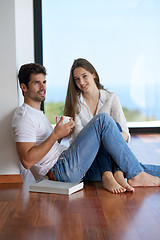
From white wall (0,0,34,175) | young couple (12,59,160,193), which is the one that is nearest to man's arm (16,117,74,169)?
young couple (12,59,160,193)

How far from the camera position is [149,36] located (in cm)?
582

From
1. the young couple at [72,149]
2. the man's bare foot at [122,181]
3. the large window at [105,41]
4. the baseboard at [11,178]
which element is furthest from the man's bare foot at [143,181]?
the large window at [105,41]

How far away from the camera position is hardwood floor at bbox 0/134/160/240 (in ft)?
5.97

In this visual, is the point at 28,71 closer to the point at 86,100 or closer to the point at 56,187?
the point at 86,100

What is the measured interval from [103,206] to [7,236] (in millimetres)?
672

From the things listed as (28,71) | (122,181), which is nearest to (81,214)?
A: (122,181)

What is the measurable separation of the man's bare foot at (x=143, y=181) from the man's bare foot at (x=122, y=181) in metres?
0.10

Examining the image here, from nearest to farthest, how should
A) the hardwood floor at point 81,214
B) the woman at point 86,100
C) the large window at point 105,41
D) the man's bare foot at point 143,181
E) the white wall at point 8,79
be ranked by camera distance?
the hardwood floor at point 81,214 < the man's bare foot at point 143,181 < the white wall at point 8,79 < the woman at point 86,100 < the large window at point 105,41

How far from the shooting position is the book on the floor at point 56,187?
8.09 ft

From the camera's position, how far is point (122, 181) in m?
2.55

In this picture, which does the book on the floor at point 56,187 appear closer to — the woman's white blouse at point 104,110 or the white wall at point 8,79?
the white wall at point 8,79

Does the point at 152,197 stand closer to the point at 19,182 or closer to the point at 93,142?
the point at 93,142

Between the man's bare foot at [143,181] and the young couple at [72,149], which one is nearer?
the young couple at [72,149]

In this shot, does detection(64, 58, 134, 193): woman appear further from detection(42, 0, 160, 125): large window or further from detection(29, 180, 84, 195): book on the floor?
detection(42, 0, 160, 125): large window
